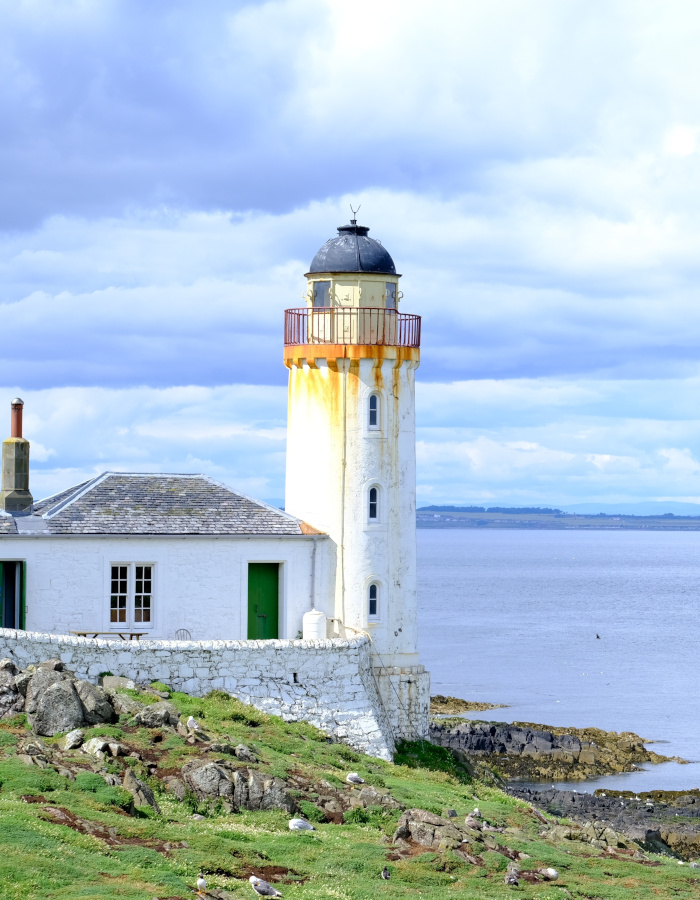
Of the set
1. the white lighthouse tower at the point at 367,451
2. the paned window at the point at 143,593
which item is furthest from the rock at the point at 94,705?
the white lighthouse tower at the point at 367,451

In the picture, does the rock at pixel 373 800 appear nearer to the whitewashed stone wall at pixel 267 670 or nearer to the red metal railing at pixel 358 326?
the whitewashed stone wall at pixel 267 670

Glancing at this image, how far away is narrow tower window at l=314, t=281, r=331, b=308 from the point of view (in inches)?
1406

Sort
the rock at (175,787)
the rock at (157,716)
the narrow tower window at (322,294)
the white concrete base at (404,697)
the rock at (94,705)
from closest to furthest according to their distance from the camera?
the rock at (175,787) < the rock at (94,705) < the rock at (157,716) < the white concrete base at (404,697) < the narrow tower window at (322,294)

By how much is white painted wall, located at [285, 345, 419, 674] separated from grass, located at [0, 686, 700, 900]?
23.7ft

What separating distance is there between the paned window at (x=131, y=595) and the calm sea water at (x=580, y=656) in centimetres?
1989

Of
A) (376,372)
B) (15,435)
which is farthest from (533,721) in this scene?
(15,435)

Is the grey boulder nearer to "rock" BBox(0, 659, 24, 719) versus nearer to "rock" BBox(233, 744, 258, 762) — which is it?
"rock" BBox(0, 659, 24, 719)

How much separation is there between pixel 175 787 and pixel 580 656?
61813mm

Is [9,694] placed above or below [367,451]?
below

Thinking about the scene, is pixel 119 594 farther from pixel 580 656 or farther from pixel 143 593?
pixel 580 656

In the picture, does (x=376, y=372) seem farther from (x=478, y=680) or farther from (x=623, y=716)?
(x=478, y=680)

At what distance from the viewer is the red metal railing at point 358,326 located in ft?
116

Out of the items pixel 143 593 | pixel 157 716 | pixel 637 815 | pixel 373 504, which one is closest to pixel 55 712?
pixel 157 716

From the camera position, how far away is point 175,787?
2306 centimetres
